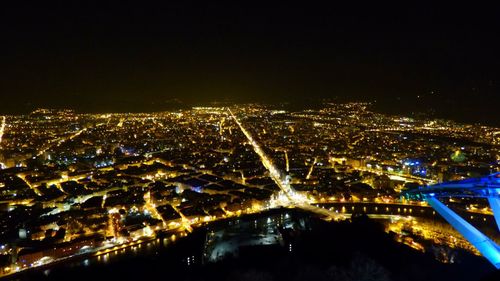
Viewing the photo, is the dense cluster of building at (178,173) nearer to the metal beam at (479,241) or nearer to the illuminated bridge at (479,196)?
the illuminated bridge at (479,196)

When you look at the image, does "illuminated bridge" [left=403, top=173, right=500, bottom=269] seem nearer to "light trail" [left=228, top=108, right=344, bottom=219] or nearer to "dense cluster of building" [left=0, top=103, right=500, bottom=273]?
"light trail" [left=228, top=108, right=344, bottom=219]

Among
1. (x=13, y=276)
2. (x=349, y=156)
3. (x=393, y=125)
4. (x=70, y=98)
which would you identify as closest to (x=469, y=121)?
(x=393, y=125)

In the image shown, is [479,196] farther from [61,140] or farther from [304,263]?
[61,140]

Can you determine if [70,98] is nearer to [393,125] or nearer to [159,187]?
[393,125]

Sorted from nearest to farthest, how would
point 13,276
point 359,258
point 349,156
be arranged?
point 359,258 → point 13,276 → point 349,156

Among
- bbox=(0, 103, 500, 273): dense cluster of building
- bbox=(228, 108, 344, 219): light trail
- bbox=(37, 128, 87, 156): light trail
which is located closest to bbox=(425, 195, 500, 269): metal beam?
bbox=(228, 108, 344, 219): light trail

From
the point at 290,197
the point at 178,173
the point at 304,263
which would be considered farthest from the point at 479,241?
the point at 178,173

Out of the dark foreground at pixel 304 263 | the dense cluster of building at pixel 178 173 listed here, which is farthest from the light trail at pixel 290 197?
the dark foreground at pixel 304 263
